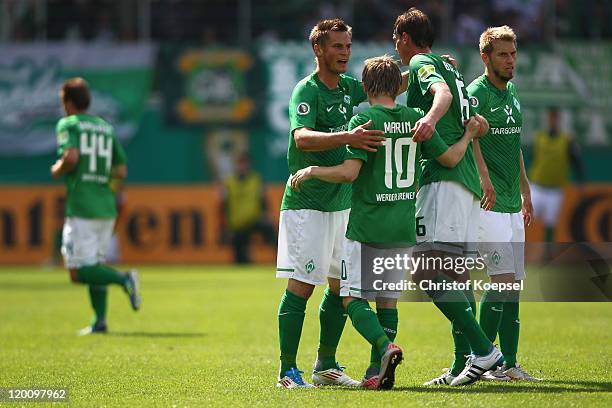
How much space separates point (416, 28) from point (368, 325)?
2.10 metres

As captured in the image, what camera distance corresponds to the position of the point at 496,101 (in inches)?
328

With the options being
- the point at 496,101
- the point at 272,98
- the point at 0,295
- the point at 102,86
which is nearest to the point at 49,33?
the point at 102,86

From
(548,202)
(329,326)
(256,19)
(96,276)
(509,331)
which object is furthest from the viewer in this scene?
(256,19)

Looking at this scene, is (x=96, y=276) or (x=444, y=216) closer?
(x=444, y=216)

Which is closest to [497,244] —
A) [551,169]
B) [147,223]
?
[551,169]

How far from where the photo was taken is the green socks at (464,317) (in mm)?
7543

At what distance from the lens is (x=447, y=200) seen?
7.80 m

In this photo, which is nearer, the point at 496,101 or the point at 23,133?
the point at 496,101

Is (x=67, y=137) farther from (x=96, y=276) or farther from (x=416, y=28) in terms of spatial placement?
(x=416, y=28)

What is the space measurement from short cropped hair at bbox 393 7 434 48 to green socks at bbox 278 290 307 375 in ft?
6.38

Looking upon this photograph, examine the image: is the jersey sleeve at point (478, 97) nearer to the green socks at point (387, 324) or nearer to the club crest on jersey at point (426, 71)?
the club crest on jersey at point (426, 71)

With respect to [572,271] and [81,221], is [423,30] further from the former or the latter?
[81,221]

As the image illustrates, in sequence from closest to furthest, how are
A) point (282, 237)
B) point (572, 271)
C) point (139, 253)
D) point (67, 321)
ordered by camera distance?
point (282, 237)
point (572, 271)
point (67, 321)
point (139, 253)

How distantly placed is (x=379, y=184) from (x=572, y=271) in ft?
6.91
